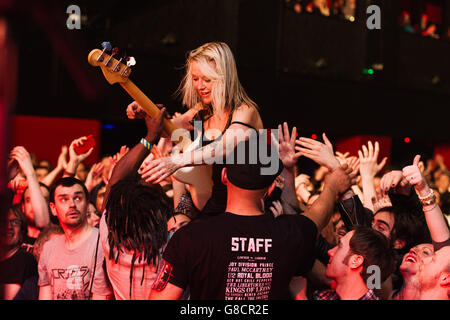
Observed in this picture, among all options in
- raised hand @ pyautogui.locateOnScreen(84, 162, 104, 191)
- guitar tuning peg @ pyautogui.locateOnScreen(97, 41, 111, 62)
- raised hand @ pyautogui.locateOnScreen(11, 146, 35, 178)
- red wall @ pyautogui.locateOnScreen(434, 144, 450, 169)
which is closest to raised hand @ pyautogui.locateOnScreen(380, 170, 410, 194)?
guitar tuning peg @ pyautogui.locateOnScreen(97, 41, 111, 62)

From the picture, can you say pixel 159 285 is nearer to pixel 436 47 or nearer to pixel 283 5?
pixel 283 5

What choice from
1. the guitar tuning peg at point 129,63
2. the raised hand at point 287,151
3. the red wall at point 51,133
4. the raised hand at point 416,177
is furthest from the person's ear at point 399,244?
the red wall at point 51,133

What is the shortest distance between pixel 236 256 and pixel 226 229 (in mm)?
110

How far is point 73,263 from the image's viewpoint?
2986 mm

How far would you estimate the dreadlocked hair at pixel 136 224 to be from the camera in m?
2.49

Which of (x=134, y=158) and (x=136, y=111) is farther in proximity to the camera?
(x=136, y=111)

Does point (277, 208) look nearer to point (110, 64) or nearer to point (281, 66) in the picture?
point (110, 64)

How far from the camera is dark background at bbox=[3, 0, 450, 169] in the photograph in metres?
9.19

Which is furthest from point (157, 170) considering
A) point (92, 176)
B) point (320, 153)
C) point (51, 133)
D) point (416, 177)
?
point (51, 133)

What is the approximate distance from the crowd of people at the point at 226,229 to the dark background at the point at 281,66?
16.5 ft

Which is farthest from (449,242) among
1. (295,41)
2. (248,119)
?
→ (295,41)

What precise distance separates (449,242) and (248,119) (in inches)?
47.2

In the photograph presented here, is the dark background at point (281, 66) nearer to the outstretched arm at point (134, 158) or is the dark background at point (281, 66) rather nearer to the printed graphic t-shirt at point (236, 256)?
the outstretched arm at point (134, 158)
